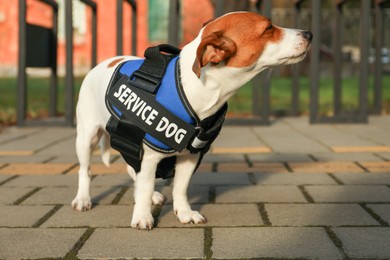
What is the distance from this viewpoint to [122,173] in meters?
4.65

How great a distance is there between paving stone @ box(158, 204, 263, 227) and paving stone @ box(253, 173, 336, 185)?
0.73 meters

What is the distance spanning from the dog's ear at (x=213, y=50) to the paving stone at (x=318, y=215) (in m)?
0.97

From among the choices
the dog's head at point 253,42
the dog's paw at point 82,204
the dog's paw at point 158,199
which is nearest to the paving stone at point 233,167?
the dog's paw at point 158,199

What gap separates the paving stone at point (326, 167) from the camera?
467cm

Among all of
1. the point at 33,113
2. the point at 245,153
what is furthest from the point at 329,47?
the point at 245,153

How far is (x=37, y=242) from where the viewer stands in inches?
112

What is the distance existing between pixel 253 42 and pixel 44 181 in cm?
214

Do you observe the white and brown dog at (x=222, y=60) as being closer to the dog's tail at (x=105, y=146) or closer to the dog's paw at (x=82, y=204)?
the dog's paw at (x=82, y=204)

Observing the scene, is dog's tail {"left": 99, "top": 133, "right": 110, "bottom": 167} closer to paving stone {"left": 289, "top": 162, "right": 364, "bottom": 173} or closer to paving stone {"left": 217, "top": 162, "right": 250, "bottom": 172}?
paving stone {"left": 217, "top": 162, "right": 250, "bottom": 172}

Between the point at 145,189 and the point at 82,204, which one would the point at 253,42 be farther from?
the point at 82,204

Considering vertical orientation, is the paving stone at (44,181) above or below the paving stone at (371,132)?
below

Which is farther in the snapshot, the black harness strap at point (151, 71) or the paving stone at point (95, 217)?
the paving stone at point (95, 217)

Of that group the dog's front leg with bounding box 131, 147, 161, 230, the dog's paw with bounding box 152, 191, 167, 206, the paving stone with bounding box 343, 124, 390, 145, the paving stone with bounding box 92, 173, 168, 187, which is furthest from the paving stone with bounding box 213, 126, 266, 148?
the dog's front leg with bounding box 131, 147, 161, 230

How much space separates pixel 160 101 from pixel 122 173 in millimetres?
1766
